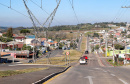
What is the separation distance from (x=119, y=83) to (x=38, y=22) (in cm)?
3579

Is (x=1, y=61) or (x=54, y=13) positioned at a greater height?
(x=54, y=13)

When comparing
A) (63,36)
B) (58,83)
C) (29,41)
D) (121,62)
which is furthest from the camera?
(63,36)

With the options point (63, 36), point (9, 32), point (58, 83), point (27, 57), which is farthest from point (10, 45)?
point (58, 83)

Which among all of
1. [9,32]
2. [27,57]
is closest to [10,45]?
[27,57]

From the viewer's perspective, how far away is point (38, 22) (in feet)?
158

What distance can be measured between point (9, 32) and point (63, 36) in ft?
143

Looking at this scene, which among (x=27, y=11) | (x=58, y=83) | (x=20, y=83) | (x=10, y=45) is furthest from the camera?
(x=10, y=45)

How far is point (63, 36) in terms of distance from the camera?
564ft

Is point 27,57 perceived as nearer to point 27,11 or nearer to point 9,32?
point 27,11

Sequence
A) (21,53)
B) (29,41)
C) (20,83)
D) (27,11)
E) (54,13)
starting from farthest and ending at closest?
(29,41), (21,53), (54,13), (27,11), (20,83)

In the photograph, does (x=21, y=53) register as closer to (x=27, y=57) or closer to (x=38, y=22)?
(x=27, y=57)

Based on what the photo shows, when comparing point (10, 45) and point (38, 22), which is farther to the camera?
point (10, 45)

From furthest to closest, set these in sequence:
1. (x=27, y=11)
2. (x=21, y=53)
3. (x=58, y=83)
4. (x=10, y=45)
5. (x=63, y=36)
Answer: (x=63, y=36) < (x=10, y=45) < (x=21, y=53) < (x=27, y=11) < (x=58, y=83)

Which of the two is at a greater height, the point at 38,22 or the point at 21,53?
the point at 38,22
